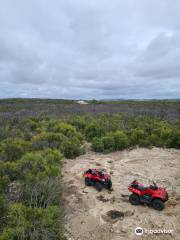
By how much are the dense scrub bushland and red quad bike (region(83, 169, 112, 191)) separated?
97 centimetres

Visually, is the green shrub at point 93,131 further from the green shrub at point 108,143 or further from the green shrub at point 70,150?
the green shrub at point 70,150

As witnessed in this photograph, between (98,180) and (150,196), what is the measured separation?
1625 mm

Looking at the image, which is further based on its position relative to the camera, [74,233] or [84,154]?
[84,154]

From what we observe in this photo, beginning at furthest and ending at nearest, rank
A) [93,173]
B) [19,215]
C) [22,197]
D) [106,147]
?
1. [106,147]
2. [93,173]
3. [22,197]
4. [19,215]

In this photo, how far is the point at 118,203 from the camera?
16.5ft

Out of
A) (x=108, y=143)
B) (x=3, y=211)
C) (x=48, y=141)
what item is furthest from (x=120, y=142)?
(x=3, y=211)

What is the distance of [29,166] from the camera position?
6.43 m

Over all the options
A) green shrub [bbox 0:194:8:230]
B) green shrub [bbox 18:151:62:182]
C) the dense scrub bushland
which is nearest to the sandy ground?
the dense scrub bushland

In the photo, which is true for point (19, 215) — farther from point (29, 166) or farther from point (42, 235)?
point (29, 166)

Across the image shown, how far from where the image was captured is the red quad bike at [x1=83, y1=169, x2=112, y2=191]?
18.5ft

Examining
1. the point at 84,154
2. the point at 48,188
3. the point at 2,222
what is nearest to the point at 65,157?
the point at 84,154

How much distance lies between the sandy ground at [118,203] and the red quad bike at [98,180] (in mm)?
157

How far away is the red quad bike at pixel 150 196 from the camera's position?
15.2 ft

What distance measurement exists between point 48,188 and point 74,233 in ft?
4.15
